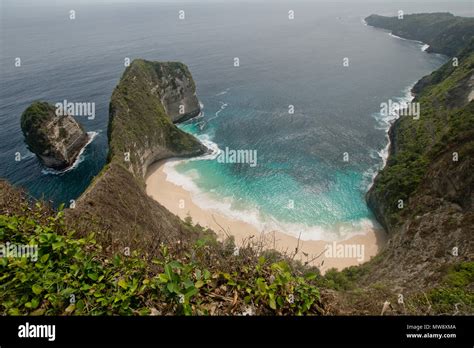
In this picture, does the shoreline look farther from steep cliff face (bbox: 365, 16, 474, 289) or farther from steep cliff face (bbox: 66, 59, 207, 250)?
steep cliff face (bbox: 66, 59, 207, 250)

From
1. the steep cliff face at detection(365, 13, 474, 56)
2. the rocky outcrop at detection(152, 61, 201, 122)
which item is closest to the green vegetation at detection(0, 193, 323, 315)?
the rocky outcrop at detection(152, 61, 201, 122)

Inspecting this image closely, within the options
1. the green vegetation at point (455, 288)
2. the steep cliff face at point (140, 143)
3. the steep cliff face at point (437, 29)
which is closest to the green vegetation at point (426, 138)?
the green vegetation at point (455, 288)

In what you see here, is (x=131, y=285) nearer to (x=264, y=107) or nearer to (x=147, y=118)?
(x=147, y=118)

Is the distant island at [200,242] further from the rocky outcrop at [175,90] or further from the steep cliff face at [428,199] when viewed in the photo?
the rocky outcrop at [175,90]

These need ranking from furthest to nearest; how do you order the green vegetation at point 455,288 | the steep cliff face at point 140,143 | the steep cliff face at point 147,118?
the steep cliff face at point 147,118 < the steep cliff face at point 140,143 < the green vegetation at point 455,288

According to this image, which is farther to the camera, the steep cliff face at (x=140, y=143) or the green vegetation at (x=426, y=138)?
the green vegetation at (x=426, y=138)
